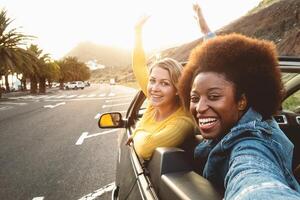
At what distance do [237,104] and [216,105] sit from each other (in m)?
0.10

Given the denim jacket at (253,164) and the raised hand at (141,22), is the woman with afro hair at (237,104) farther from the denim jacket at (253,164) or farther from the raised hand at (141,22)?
the raised hand at (141,22)

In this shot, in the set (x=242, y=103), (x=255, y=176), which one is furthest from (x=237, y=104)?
(x=255, y=176)

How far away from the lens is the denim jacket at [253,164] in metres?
0.87

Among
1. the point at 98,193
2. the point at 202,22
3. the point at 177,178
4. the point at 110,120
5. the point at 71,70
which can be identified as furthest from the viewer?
the point at 71,70

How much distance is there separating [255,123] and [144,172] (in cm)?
77

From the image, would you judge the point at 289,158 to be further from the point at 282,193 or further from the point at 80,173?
the point at 80,173

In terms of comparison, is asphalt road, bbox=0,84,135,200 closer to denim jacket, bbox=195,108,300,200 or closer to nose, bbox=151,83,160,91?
nose, bbox=151,83,160,91

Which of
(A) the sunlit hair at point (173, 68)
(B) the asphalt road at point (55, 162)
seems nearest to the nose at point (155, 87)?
(A) the sunlit hair at point (173, 68)

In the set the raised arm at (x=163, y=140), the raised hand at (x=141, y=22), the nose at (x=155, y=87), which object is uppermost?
the raised hand at (x=141, y=22)

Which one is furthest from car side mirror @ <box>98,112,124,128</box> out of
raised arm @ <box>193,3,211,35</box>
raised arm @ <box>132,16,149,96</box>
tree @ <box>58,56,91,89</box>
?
tree @ <box>58,56,91,89</box>

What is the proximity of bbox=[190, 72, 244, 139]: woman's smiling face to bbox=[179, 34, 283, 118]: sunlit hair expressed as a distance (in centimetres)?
3

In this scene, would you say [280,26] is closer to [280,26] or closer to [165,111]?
[280,26]

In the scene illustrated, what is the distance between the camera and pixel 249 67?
1462mm

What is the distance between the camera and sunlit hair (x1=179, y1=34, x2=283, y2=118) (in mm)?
1448
